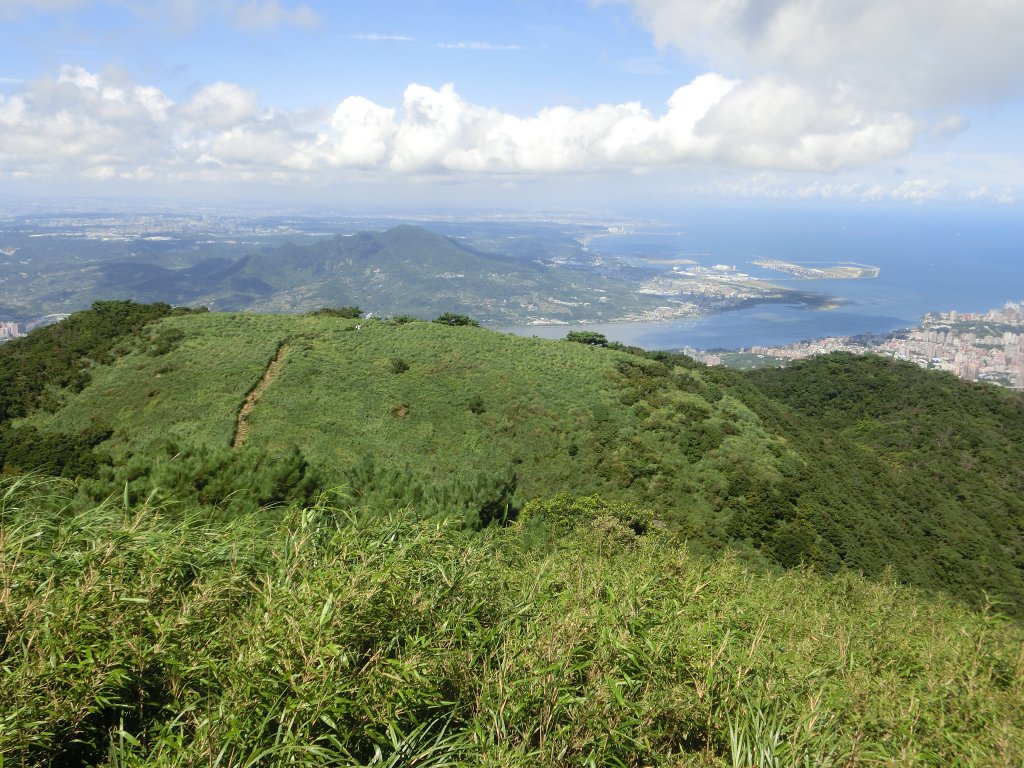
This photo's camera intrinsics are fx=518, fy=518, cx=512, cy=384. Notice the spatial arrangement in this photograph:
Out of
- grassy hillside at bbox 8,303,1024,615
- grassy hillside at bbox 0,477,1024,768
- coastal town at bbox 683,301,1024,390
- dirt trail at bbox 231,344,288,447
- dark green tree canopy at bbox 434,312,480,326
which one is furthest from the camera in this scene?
coastal town at bbox 683,301,1024,390

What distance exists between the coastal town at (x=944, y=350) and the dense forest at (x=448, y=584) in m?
55.5

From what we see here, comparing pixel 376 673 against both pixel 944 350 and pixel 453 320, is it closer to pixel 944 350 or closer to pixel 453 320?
pixel 453 320

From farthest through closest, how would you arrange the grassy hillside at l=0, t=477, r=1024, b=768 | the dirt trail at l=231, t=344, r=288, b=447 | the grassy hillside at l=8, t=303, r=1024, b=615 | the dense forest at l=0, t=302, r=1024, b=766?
1. the dirt trail at l=231, t=344, r=288, b=447
2. the grassy hillside at l=8, t=303, r=1024, b=615
3. the dense forest at l=0, t=302, r=1024, b=766
4. the grassy hillside at l=0, t=477, r=1024, b=768

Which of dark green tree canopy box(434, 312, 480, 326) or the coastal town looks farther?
the coastal town

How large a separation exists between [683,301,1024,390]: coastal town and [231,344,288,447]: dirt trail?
2404 inches

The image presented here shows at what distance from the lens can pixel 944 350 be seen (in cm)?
8706

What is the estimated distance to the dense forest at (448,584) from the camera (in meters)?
2.88

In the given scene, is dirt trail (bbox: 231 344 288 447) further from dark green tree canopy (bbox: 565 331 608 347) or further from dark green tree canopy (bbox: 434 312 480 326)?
dark green tree canopy (bbox: 565 331 608 347)

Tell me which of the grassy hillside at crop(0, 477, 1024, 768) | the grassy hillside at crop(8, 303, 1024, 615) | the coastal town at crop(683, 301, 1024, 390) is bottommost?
the coastal town at crop(683, 301, 1024, 390)

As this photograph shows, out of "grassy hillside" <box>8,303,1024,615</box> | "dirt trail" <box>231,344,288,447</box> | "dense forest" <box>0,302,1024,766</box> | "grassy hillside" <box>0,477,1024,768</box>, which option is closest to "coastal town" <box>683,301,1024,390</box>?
"grassy hillside" <box>8,303,1024,615</box>

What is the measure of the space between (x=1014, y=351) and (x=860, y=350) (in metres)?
26.2

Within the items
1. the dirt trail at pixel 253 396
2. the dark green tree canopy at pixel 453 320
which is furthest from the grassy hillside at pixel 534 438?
the dark green tree canopy at pixel 453 320

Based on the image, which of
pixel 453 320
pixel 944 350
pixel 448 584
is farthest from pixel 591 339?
pixel 944 350

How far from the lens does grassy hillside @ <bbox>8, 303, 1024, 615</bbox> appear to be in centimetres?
1886
